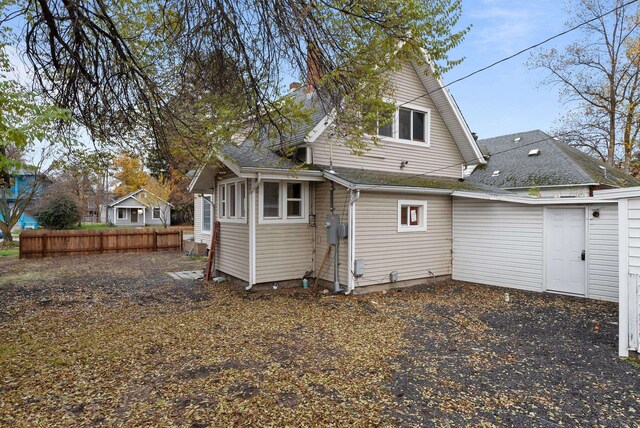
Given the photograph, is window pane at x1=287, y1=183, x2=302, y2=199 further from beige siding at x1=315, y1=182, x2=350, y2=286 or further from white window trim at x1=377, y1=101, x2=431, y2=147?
white window trim at x1=377, y1=101, x2=431, y2=147

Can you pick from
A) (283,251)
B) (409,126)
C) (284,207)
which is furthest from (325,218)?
(409,126)

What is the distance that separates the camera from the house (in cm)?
846

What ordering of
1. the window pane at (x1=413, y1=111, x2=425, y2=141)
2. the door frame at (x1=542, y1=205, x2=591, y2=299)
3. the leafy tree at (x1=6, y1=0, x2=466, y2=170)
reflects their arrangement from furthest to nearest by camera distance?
the window pane at (x1=413, y1=111, x2=425, y2=141), the door frame at (x1=542, y1=205, x2=591, y2=299), the leafy tree at (x1=6, y1=0, x2=466, y2=170)

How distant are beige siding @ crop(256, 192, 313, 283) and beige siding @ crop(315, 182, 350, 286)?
0.29 metres

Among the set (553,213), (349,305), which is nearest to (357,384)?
(349,305)

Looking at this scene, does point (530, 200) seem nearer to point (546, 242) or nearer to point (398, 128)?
point (546, 242)

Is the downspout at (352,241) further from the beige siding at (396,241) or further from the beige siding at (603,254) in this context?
the beige siding at (603,254)

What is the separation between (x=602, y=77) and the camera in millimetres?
18656

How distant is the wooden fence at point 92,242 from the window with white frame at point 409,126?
1269 centimetres

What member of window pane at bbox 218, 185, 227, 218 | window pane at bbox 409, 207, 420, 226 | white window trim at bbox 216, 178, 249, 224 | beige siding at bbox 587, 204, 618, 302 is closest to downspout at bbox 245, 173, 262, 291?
white window trim at bbox 216, 178, 249, 224

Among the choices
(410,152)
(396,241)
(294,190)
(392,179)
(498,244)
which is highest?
(410,152)

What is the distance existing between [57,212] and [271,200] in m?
17.9

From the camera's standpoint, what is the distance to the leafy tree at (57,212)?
20500 millimetres

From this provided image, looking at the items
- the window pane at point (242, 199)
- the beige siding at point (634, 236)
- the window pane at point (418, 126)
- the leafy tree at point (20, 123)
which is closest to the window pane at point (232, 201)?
the window pane at point (242, 199)
